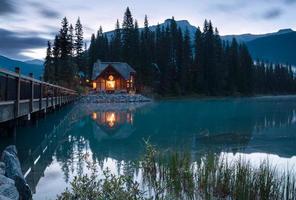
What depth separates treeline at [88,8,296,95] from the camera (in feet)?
254

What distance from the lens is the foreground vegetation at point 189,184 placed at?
528 centimetres

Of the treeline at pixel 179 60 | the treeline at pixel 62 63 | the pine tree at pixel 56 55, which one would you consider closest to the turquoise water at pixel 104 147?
the treeline at pixel 62 63

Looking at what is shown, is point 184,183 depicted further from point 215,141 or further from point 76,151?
point 215,141

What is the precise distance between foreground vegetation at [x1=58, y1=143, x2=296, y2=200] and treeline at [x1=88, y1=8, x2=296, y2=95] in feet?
215

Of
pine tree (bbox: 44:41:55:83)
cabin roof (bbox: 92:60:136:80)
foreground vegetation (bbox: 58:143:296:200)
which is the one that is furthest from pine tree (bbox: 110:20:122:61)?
foreground vegetation (bbox: 58:143:296:200)

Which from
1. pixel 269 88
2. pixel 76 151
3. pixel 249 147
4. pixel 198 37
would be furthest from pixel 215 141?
pixel 269 88

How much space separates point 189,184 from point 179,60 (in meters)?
77.0

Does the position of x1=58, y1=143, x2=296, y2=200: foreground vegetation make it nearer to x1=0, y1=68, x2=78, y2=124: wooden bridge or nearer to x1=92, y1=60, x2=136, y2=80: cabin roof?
x1=0, y1=68, x2=78, y2=124: wooden bridge

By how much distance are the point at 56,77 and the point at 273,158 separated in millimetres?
50039

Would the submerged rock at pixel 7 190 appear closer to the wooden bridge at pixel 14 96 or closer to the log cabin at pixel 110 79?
the wooden bridge at pixel 14 96

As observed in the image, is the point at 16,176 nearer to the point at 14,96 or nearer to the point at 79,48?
the point at 14,96

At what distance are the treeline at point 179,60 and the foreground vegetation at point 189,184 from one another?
6567 cm

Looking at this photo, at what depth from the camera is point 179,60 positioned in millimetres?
82625

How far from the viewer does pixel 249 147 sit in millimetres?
12859
